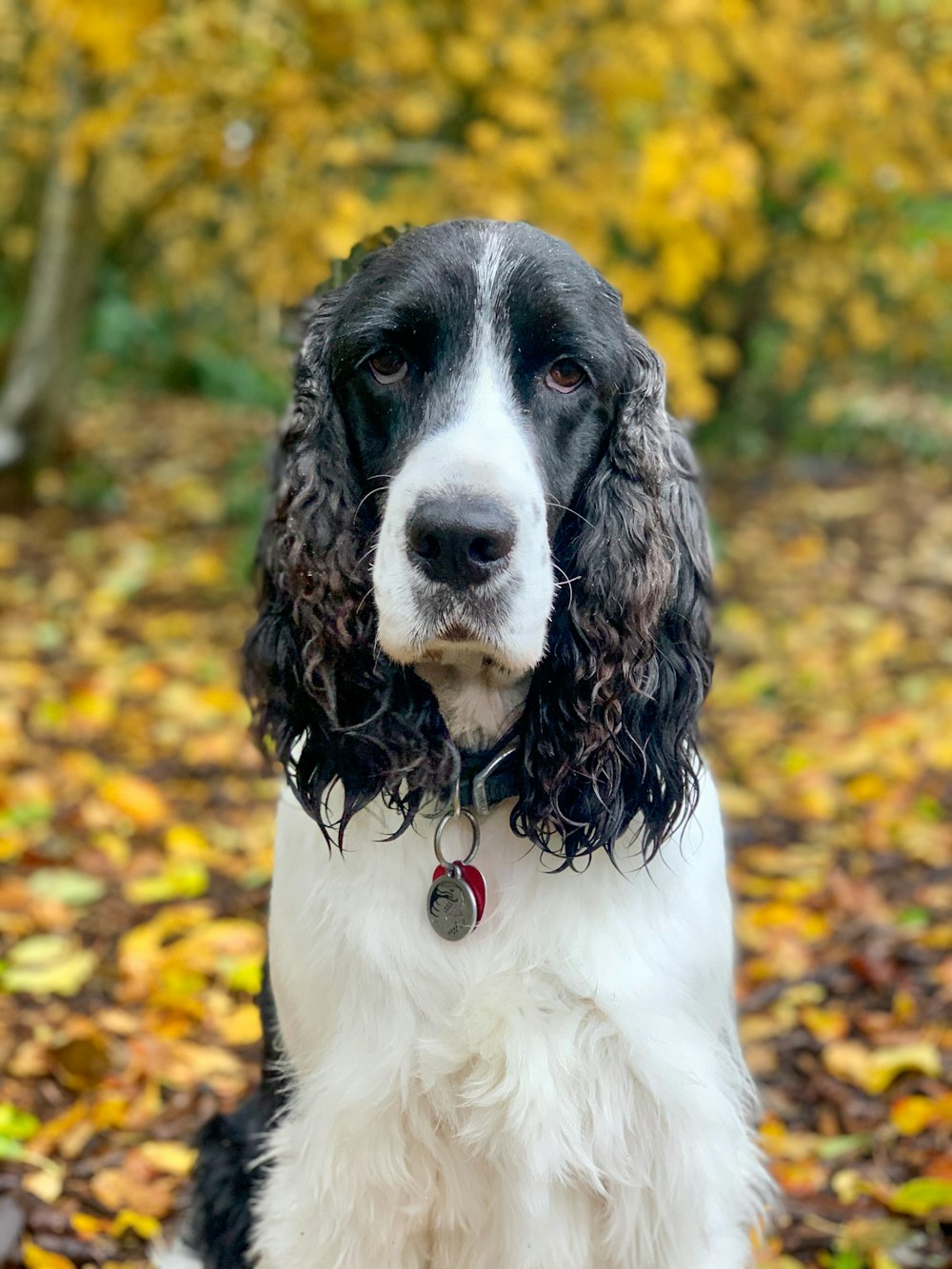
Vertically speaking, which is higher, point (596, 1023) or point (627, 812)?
point (627, 812)

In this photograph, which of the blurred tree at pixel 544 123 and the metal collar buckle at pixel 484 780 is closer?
the metal collar buckle at pixel 484 780

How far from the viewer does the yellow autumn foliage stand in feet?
17.0

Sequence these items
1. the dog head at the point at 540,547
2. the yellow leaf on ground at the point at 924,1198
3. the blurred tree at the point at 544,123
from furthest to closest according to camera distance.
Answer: the blurred tree at the point at 544,123 < the yellow leaf on ground at the point at 924,1198 < the dog head at the point at 540,547

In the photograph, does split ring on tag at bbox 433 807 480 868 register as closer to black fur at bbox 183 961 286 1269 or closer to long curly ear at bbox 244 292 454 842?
long curly ear at bbox 244 292 454 842

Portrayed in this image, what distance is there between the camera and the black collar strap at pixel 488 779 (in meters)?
2.28

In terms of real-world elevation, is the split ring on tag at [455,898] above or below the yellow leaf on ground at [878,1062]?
above

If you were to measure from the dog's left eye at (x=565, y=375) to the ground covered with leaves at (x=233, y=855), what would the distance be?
6.18ft

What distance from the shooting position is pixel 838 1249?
2971 millimetres

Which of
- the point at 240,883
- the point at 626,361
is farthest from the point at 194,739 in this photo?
the point at 626,361

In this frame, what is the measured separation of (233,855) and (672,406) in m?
2.90

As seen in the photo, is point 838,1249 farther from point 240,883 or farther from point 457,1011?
point 240,883

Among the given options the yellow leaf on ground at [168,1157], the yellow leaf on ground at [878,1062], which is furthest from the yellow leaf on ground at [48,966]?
the yellow leaf on ground at [878,1062]

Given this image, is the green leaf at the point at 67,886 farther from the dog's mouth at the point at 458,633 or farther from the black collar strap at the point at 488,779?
the dog's mouth at the point at 458,633

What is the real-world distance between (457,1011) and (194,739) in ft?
12.6
